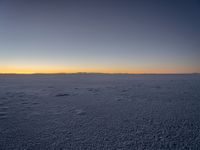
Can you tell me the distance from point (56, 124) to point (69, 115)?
4.19 ft

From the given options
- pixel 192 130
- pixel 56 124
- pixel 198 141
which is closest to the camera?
pixel 198 141

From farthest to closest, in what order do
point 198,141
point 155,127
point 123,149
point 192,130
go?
point 155,127
point 192,130
point 198,141
point 123,149

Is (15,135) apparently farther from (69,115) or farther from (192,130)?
(192,130)

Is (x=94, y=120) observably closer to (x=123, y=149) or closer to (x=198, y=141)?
(x=123, y=149)

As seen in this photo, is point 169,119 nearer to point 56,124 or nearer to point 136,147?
point 136,147

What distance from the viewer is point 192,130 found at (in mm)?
5211

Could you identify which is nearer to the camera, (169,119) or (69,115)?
(169,119)

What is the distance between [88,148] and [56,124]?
2.45 meters

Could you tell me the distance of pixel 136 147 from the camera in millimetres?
4172

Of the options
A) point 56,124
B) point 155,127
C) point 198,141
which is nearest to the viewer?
point 198,141

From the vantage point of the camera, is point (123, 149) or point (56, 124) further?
point (56, 124)

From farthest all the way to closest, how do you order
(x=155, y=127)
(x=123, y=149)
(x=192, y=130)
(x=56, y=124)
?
(x=56, y=124) → (x=155, y=127) → (x=192, y=130) → (x=123, y=149)

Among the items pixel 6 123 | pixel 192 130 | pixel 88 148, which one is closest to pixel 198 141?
pixel 192 130

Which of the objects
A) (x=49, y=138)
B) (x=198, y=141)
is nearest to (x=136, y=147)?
(x=198, y=141)
